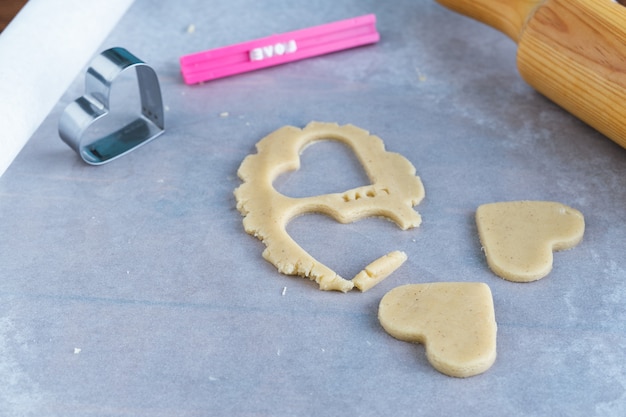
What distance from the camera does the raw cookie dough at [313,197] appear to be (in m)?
1.48

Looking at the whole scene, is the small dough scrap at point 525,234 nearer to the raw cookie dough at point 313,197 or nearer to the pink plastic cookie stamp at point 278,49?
the raw cookie dough at point 313,197

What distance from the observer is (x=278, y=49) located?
2012 mm

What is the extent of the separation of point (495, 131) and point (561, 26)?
0.27 meters

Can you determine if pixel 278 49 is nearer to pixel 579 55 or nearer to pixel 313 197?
pixel 313 197

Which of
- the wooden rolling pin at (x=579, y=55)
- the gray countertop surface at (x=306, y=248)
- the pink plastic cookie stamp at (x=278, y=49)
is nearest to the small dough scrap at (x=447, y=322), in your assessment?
the gray countertop surface at (x=306, y=248)

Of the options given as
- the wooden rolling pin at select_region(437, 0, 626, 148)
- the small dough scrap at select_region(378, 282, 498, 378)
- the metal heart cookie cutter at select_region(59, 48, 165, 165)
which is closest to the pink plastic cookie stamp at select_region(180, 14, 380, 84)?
the metal heart cookie cutter at select_region(59, 48, 165, 165)

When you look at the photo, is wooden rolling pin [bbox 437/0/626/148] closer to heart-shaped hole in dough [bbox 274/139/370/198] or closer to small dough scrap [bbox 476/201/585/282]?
small dough scrap [bbox 476/201/585/282]

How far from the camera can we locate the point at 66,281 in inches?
57.8

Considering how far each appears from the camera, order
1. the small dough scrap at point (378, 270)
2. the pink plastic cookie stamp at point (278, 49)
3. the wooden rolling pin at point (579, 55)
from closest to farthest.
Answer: the small dough scrap at point (378, 270) < the wooden rolling pin at point (579, 55) < the pink plastic cookie stamp at point (278, 49)

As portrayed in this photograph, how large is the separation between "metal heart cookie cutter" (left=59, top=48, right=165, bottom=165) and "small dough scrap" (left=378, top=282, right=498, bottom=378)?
0.74 metres

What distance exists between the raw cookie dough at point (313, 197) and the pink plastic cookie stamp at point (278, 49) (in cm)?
30

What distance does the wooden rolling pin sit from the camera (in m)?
1.64

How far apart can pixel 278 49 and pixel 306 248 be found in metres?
0.68

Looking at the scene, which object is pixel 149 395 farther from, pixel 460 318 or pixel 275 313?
pixel 460 318
